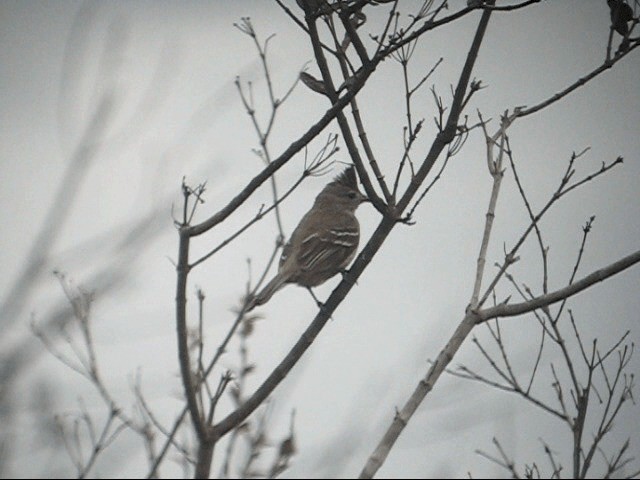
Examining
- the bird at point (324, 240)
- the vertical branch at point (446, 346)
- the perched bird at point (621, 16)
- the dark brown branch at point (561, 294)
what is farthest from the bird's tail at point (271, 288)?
the perched bird at point (621, 16)

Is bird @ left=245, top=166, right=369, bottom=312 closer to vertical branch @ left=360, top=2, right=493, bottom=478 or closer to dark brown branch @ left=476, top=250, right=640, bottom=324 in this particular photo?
vertical branch @ left=360, top=2, right=493, bottom=478

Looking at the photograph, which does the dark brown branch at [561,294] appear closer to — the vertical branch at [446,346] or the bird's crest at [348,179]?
the vertical branch at [446,346]

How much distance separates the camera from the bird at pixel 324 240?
705 cm

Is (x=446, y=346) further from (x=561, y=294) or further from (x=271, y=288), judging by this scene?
(x=271, y=288)

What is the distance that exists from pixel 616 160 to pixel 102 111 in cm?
288

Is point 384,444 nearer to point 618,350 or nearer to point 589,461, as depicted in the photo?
point 589,461

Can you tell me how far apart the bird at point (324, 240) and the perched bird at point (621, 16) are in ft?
7.20

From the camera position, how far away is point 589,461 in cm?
433

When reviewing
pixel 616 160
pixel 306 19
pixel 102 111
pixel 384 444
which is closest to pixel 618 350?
pixel 616 160

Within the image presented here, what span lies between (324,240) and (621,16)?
2.83 m

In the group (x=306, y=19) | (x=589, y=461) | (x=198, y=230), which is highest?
(x=306, y=19)

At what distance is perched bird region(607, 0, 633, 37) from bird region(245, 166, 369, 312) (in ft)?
7.20

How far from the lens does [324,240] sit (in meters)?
7.38

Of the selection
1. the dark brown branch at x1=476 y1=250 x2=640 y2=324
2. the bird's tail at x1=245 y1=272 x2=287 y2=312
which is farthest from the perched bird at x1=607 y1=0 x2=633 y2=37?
the bird's tail at x1=245 y1=272 x2=287 y2=312
